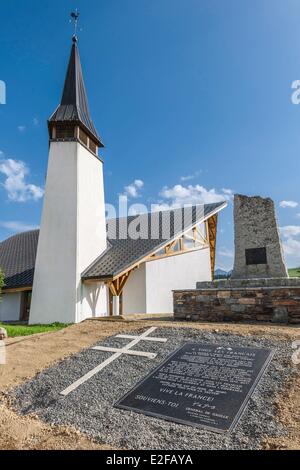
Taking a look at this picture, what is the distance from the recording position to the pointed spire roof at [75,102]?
13898 mm

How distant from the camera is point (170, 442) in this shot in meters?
2.83

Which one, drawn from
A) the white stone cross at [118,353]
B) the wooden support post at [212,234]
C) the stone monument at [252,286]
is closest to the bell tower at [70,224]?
the stone monument at [252,286]

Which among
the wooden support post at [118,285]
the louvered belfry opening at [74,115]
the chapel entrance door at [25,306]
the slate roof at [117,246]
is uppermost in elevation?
the louvered belfry opening at [74,115]

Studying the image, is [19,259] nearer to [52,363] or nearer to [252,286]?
[52,363]

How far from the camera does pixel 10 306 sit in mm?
14070

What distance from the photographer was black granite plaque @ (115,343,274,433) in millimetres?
3172

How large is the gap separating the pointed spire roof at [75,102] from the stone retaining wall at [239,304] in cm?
1022

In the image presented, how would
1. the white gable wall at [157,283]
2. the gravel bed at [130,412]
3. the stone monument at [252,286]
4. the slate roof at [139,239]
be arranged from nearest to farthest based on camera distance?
the gravel bed at [130,412] → the stone monument at [252,286] → the slate roof at [139,239] → the white gable wall at [157,283]

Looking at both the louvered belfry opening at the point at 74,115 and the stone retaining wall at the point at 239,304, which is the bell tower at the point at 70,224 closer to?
the louvered belfry opening at the point at 74,115

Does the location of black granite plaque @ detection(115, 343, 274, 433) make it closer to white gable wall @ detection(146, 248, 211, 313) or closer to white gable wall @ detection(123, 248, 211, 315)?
white gable wall @ detection(123, 248, 211, 315)

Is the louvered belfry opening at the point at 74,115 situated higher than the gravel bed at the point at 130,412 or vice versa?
the louvered belfry opening at the point at 74,115

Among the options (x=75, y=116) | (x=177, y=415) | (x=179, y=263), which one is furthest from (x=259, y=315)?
(x=75, y=116)

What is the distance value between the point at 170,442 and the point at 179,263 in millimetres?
12708

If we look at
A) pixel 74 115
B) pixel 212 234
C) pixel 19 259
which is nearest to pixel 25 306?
pixel 19 259
